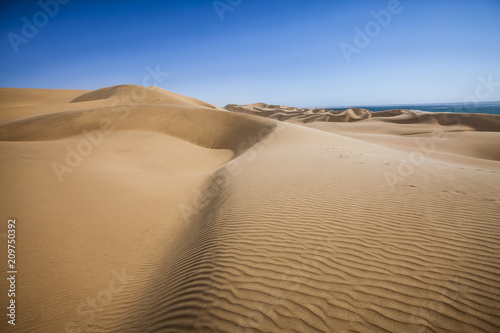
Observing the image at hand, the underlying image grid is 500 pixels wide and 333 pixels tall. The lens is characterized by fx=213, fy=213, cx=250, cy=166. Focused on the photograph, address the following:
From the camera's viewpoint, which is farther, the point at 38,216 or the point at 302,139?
the point at 302,139

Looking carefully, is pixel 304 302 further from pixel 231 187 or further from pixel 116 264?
pixel 231 187

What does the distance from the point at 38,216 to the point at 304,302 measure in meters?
6.66

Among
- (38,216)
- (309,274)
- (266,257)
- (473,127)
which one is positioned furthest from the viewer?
(473,127)

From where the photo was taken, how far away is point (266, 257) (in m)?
3.17

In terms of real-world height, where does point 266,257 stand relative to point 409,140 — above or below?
below

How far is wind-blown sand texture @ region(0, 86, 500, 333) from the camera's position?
2.29 meters

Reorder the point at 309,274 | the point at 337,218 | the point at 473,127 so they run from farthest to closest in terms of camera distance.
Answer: the point at 473,127
the point at 337,218
the point at 309,274

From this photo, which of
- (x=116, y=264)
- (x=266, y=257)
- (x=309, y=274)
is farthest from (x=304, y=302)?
(x=116, y=264)

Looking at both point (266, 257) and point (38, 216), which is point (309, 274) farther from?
point (38, 216)

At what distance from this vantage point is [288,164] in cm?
834

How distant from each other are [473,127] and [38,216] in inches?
1620

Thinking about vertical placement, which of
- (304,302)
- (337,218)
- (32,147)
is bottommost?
(304,302)

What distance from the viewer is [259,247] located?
3.44m

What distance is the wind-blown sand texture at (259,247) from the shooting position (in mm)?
2291
